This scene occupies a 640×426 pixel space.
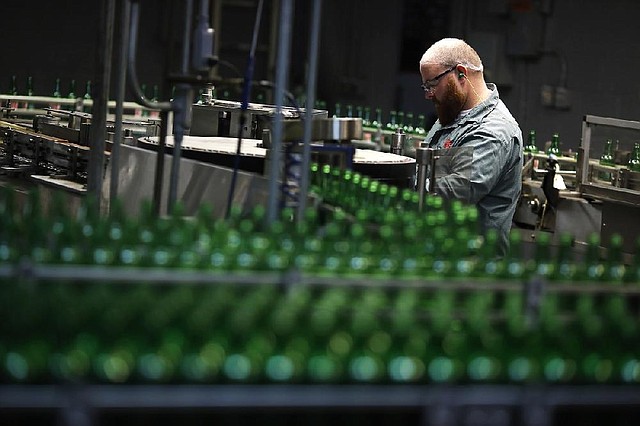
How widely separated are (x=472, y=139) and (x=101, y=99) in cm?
143

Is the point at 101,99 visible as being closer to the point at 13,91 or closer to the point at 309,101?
the point at 309,101

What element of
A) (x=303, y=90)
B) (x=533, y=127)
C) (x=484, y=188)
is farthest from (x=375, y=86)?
(x=484, y=188)

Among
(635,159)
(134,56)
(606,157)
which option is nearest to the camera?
(134,56)

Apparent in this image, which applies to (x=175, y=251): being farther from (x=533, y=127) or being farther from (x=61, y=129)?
(x=533, y=127)

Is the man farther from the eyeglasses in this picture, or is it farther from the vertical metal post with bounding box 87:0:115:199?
the vertical metal post with bounding box 87:0:115:199

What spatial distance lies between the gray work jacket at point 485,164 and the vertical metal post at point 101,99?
1.21m

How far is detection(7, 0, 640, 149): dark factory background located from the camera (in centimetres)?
933

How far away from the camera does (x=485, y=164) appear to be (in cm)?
442

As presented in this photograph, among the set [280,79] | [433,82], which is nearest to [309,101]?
[280,79]

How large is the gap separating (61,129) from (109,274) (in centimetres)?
330

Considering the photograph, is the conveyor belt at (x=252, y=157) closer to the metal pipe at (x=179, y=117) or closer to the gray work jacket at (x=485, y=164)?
the gray work jacket at (x=485, y=164)

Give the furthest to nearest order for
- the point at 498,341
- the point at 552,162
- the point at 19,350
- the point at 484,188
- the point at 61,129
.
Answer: the point at 552,162
the point at 61,129
the point at 484,188
the point at 498,341
the point at 19,350

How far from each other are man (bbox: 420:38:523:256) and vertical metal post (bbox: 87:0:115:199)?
120cm

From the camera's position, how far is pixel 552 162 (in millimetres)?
6254
